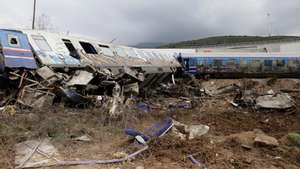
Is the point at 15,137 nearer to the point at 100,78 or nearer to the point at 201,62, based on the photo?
the point at 100,78

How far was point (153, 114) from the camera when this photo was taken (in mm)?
10812

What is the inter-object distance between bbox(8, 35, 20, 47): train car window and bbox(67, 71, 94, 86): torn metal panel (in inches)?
82.9

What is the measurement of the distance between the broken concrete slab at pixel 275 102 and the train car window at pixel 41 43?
8.36m

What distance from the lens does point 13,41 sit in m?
10.9

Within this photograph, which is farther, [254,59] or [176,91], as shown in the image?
[254,59]

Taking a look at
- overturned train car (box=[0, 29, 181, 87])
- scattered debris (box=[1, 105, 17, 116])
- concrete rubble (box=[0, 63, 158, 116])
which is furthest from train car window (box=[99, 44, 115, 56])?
scattered debris (box=[1, 105, 17, 116])

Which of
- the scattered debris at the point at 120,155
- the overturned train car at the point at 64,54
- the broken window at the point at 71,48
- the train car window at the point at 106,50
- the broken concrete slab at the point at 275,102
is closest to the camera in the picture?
the scattered debris at the point at 120,155

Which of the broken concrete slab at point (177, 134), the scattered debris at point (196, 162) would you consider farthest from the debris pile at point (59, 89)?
the scattered debris at point (196, 162)

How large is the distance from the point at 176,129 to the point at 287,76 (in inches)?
902

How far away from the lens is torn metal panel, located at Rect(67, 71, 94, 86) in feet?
36.2

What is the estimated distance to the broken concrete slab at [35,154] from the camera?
5.61 meters

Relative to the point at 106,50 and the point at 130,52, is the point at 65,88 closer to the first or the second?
the point at 106,50

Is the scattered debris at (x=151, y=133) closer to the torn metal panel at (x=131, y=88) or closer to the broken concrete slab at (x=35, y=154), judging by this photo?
the broken concrete slab at (x=35, y=154)

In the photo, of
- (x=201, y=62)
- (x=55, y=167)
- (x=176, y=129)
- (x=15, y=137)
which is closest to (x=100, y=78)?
(x=176, y=129)
